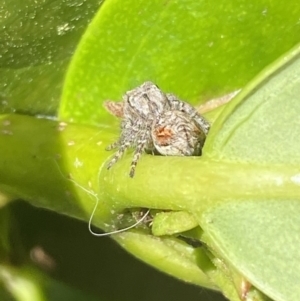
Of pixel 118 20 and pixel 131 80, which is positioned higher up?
pixel 118 20

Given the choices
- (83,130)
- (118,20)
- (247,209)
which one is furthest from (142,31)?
(247,209)

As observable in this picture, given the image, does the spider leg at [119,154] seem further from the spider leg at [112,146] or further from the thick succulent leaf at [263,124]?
the thick succulent leaf at [263,124]

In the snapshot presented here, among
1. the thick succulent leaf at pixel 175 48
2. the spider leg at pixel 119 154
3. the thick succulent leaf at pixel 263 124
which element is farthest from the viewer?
the thick succulent leaf at pixel 175 48

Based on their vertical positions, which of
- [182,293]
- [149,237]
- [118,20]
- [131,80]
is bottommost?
[182,293]

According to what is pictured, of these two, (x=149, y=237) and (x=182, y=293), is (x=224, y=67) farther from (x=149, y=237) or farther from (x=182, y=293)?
(x=182, y=293)

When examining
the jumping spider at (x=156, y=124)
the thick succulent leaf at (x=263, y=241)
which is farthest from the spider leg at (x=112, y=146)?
the thick succulent leaf at (x=263, y=241)

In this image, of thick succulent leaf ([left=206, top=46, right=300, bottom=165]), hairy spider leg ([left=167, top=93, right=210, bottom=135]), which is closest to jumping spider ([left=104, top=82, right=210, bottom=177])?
hairy spider leg ([left=167, top=93, right=210, bottom=135])

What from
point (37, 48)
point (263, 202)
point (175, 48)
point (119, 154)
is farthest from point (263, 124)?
point (37, 48)

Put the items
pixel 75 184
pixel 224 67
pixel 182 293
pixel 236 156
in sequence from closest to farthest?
pixel 236 156 < pixel 75 184 < pixel 224 67 < pixel 182 293
